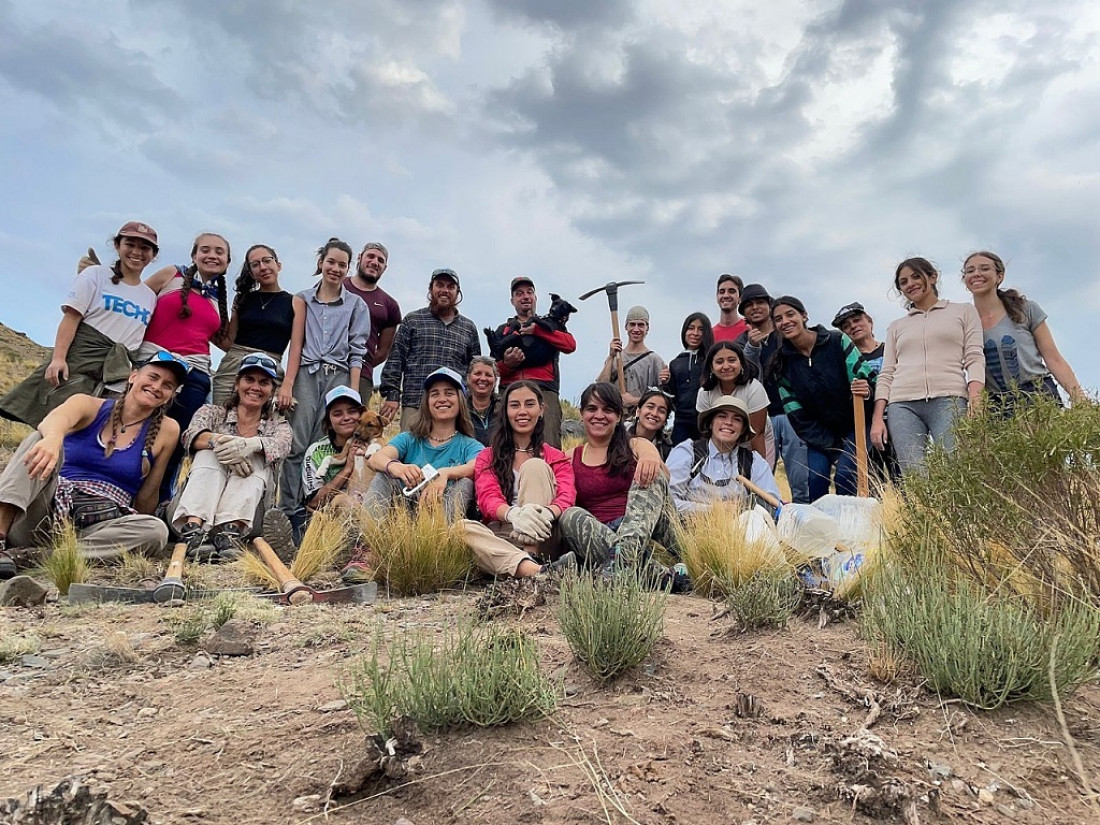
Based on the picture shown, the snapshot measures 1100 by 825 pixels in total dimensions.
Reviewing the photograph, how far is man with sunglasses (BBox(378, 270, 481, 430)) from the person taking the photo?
6.72 metres

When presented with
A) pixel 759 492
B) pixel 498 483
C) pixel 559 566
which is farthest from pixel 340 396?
pixel 759 492

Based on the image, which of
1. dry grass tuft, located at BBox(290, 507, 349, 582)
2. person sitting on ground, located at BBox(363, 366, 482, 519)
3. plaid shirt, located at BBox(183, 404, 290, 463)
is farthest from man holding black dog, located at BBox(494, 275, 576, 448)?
dry grass tuft, located at BBox(290, 507, 349, 582)

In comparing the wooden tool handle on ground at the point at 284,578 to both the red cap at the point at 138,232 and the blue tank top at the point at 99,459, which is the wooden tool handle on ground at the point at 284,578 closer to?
the blue tank top at the point at 99,459

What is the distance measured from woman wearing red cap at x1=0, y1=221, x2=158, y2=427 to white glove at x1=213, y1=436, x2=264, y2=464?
3.26ft

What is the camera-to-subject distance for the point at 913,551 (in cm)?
352

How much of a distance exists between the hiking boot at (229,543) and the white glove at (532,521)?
2.01 meters

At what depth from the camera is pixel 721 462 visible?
5.64 meters

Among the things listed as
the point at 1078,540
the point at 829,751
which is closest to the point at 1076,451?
the point at 1078,540

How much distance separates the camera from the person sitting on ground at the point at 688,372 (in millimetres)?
7074

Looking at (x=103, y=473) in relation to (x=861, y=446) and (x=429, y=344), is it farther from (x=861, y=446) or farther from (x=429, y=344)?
(x=861, y=446)

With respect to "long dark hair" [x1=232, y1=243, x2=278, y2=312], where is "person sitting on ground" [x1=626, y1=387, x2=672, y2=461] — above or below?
below

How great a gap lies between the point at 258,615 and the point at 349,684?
1.40 meters

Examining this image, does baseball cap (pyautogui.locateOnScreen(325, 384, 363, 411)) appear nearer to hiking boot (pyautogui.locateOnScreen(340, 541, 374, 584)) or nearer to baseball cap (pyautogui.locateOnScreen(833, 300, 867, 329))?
hiking boot (pyautogui.locateOnScreen(340, 541, 374, 584))

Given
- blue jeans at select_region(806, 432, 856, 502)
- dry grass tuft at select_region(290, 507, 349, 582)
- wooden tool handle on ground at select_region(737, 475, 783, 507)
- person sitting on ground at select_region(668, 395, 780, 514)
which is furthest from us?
blue jeans at select_region(806, 432, 856, 502)
